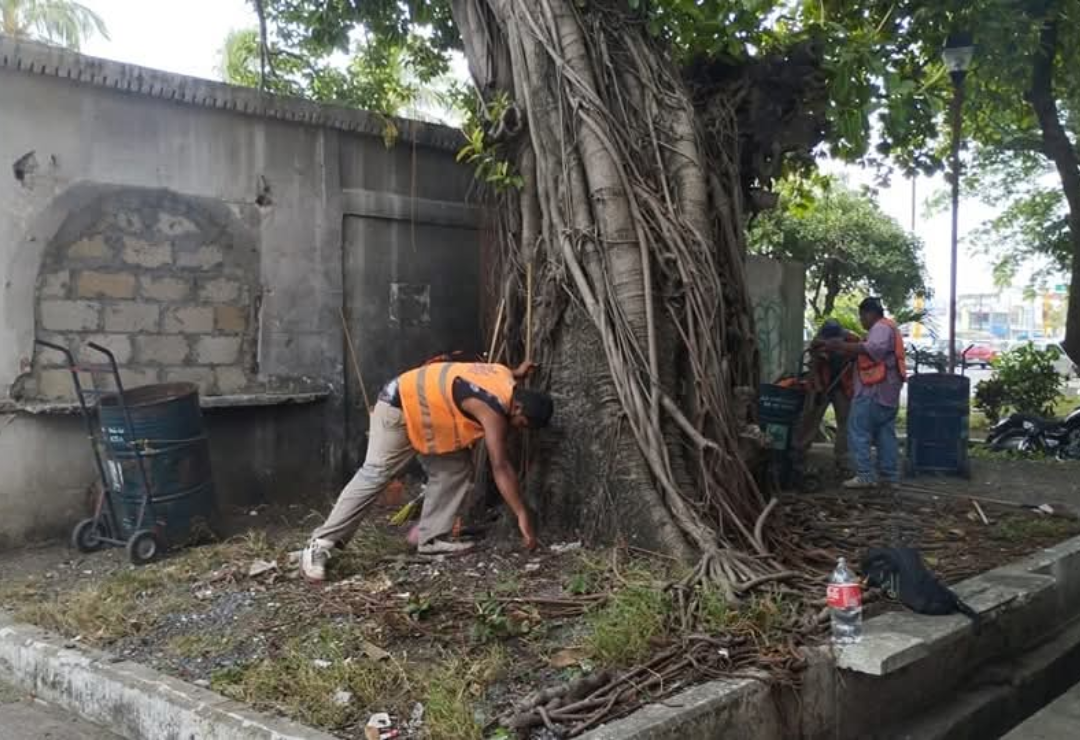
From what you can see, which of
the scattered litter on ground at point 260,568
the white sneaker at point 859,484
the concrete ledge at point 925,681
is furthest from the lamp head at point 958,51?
the scattered litter on ground at point 260,568

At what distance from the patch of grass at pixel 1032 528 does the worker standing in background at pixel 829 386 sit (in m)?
1.93

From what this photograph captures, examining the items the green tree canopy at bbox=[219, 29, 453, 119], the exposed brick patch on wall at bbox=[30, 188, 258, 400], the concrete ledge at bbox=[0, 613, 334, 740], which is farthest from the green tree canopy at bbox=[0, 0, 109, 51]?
the concrete ledge at bbox=[0, 613, 334, 740]

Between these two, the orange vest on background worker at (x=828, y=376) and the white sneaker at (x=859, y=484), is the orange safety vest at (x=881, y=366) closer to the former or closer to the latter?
the orange vest on background worker at (x=828, y=376)

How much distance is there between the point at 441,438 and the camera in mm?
5902

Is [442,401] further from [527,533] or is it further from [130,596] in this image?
[130,596]

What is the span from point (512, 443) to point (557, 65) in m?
2.28

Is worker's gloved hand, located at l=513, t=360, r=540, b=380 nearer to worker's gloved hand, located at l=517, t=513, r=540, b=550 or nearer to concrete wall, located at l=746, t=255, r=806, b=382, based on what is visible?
worker's gloved hand, located at l=517, t=513, r=540, b=550

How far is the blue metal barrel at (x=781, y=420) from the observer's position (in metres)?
8.23

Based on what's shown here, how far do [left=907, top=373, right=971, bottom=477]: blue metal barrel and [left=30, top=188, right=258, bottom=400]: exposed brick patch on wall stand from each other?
575 cm

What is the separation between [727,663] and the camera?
165 inches

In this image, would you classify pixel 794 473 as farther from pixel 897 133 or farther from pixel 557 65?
pixel 557 65

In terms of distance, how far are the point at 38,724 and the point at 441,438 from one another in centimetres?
244

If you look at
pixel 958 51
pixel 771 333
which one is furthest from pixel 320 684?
pixel 771 333

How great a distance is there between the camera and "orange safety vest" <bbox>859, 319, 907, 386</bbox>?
332 inches
